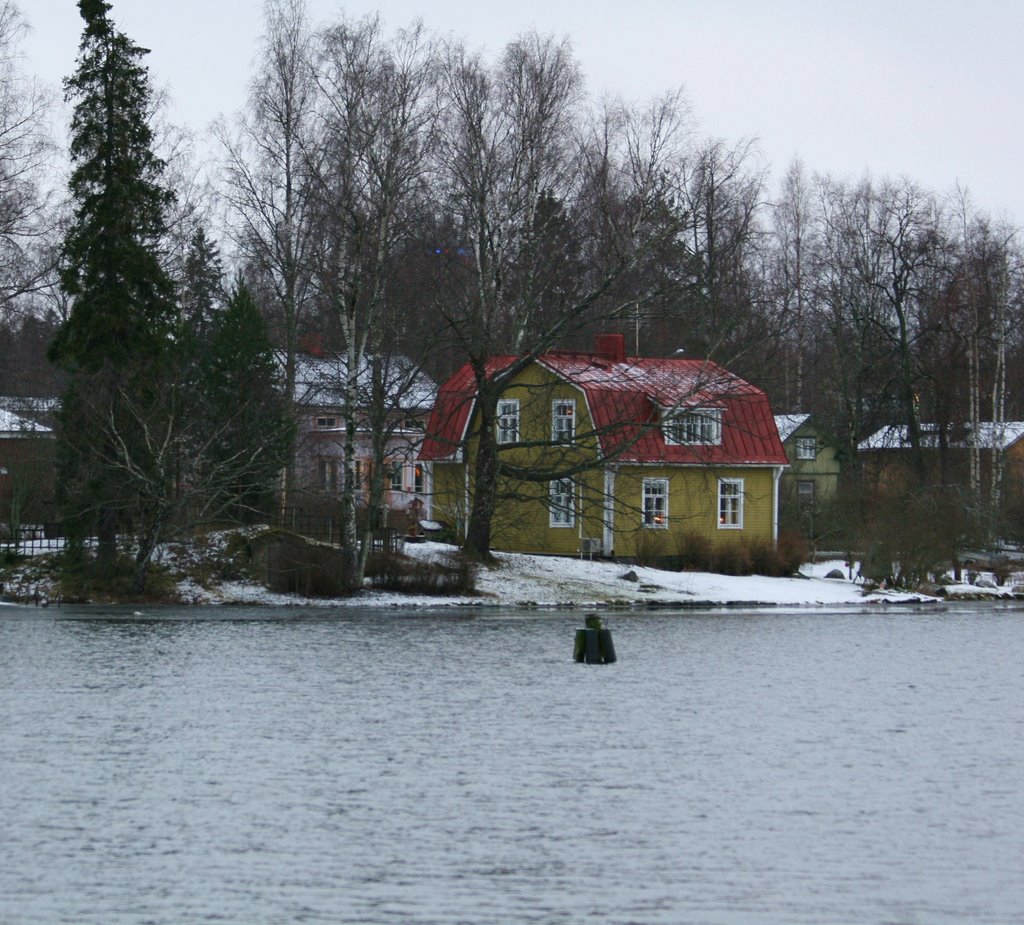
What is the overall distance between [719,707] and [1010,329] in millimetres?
48266

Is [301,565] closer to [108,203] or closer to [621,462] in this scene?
[108,203]

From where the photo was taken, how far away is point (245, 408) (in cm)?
4569

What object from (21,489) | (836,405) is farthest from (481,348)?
(836,405)

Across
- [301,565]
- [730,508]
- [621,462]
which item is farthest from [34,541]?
[730,508]

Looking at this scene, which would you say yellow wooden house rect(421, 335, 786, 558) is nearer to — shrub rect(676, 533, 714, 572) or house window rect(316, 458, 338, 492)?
shrub rect(676, 533, 714, 572)

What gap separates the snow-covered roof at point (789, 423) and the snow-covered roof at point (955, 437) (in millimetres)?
3022

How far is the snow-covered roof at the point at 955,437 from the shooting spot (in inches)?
2591

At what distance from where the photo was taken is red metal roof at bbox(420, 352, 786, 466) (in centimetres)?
4728

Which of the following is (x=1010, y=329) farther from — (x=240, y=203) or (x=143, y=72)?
(x=143, y=72)

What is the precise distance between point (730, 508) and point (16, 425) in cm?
3067

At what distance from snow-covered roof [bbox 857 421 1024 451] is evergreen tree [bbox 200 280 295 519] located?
2837 centimetres

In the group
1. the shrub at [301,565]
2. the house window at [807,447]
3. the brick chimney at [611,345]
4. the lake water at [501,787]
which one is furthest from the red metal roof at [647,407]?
the house window at [807,447]

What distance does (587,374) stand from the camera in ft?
167

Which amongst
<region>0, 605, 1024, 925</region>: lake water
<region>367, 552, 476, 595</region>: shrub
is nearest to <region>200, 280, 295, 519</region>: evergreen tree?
Result: <region>367, 552, 476, 595</region>: shrub
